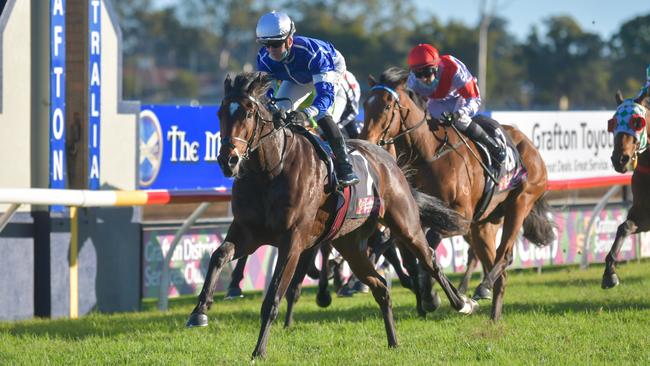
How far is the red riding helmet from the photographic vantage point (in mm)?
8719

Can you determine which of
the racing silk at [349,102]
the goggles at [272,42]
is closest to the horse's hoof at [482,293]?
the racing silk at [349,102]

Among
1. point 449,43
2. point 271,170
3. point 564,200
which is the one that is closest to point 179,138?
point 271,170

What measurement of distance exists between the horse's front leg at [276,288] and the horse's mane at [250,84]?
859mm

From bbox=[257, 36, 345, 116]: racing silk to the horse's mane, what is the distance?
0.64 meters

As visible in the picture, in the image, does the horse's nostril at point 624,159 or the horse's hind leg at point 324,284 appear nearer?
the horse's nostril at point 624,159

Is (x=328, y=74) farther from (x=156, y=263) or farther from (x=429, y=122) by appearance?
(x=156, y=263)

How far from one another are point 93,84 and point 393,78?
2.44 metres

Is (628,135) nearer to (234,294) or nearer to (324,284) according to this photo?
(324,284)

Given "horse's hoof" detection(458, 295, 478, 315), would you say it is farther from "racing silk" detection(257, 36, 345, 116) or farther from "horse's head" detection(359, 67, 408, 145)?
"racing silk" detection(257, 36, 345, 116)

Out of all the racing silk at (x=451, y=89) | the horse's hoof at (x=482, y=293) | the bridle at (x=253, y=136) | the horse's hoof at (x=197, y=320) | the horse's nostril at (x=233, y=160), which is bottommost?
the horse's hoof at (x=482, y=293)

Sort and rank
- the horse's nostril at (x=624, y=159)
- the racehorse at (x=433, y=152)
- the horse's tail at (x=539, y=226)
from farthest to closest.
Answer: the horse's tail at (x=539, y=226) < the racehorse at (x=433, y=152) < the horse's nostril at (x=624, y=159)

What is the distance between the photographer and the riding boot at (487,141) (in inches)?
357

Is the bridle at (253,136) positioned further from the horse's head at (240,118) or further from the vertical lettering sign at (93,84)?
the vertical lettering sign at (93,84)

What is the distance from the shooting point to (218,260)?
6.37 meters
